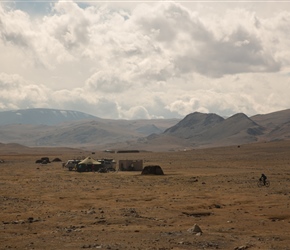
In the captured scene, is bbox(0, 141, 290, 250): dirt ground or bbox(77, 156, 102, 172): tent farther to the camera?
bbox(77, 156, 102, 172): tent

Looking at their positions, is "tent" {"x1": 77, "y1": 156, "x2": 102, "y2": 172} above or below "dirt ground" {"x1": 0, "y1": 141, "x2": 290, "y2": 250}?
above

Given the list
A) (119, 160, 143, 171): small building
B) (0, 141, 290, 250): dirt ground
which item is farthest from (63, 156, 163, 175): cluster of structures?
(0, 141, 290, 250): dirt ground

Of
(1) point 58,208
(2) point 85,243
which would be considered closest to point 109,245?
(2) point 85,243

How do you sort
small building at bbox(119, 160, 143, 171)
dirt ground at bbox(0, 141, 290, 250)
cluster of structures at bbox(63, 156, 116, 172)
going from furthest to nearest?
small building at bbox(119, 160, 143, 171)
cluster of structures at bbox(63, 156, 116, 172)
dirt ground at bbox(0, 141, 290, 250)

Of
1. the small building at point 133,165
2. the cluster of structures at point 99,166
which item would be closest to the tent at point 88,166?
the cluster of structures at point 99,166

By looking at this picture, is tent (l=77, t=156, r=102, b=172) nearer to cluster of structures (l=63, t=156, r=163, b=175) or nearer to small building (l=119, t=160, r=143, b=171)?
cluster of structures (l=63, t=156, r=163, b=175)

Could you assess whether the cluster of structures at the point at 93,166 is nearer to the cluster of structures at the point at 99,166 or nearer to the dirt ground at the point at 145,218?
the cluster of structures at the point at 99,166

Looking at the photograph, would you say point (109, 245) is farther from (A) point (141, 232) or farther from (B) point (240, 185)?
(B) point (240, 185)

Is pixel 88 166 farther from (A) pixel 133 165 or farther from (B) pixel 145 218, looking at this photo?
(B) pixel 145 218

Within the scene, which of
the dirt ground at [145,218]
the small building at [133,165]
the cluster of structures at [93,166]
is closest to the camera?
the dirt ground at [145,218]

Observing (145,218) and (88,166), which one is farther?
(88,166)

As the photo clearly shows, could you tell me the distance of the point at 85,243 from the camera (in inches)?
607

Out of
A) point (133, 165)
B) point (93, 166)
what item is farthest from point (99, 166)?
point (133, 165)

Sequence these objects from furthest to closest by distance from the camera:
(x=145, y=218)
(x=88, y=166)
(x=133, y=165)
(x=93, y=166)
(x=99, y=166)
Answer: (x=133, y=165), (x=99, y=166), (x=88, y=166), (x=93, y=166), (x=145, y=218)
